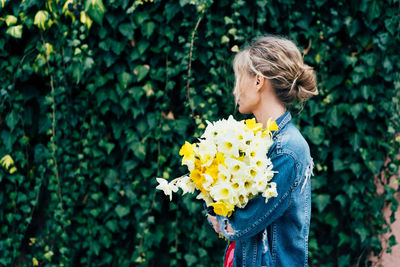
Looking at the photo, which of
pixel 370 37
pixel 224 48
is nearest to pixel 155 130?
pixel 224 48

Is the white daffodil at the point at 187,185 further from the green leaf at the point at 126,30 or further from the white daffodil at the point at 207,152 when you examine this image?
the green leaf at the point at 126,30

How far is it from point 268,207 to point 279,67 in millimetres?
535

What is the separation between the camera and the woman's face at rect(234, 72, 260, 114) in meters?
1.49

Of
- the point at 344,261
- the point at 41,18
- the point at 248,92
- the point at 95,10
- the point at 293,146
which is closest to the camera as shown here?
the point at 293,146

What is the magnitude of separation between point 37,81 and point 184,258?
5.58 feet

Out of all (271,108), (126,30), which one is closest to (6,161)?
(126,30)

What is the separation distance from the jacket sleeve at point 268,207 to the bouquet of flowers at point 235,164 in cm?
3

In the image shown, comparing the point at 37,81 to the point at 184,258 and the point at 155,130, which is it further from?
the point at 184,258

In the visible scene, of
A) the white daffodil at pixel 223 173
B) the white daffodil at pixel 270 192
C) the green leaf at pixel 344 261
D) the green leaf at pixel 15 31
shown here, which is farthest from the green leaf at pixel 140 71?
the green leaf at pixel 344 261

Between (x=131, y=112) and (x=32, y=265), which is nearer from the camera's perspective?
(x=131, y=112)

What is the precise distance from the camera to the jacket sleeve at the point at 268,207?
4.27 ft

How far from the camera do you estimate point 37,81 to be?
2.83 metres

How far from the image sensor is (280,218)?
1.41 meters

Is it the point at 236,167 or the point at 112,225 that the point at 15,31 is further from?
the point at 236,167
